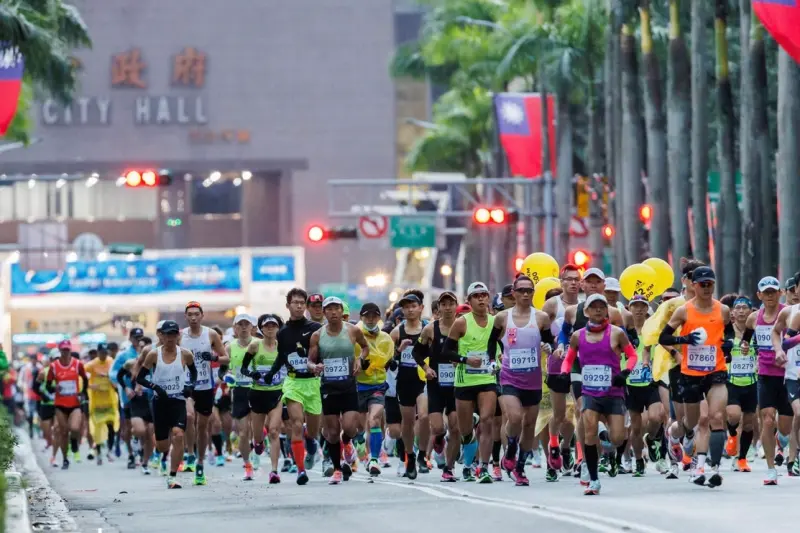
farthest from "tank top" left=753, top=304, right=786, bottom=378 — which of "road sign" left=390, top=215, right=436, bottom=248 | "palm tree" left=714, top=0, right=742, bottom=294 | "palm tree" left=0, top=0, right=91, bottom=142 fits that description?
"road sign" left=390, top=215, right=436, bottom=248

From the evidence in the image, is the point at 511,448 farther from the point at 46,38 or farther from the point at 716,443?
the point at 46,38

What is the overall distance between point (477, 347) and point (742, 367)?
10.9ft

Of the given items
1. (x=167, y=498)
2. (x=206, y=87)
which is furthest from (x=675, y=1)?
(x=206, y=87)

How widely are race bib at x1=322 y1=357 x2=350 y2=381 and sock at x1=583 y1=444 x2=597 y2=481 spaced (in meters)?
3.38

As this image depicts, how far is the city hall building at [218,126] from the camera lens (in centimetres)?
11019

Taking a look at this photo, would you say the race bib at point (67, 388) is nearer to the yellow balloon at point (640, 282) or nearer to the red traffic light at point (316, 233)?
the yellow balloon at point (640, 282)

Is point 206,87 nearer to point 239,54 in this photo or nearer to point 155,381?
point 239,54

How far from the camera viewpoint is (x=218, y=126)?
365 feet

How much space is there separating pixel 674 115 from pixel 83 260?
34.4m

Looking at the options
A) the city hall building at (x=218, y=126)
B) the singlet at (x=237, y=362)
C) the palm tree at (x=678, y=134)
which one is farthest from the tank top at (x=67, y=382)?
the city hall building at (x=218, y=126)

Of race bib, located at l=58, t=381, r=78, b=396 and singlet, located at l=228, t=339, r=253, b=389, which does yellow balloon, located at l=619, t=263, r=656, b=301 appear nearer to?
singlet, located at l=228, t=339, r=253, b=389

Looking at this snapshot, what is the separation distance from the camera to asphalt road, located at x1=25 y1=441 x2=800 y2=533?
48.5 ft

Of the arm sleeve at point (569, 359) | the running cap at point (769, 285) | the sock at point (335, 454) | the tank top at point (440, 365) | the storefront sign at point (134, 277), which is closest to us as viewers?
the arm sleeve at point (569, 359)

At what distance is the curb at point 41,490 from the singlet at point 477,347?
3.80 metres
